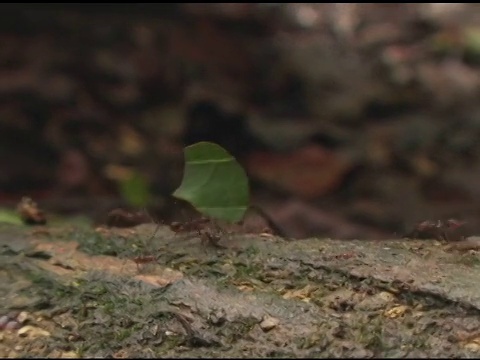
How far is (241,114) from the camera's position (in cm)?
280

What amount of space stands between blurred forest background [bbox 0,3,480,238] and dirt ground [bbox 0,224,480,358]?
3.88ft

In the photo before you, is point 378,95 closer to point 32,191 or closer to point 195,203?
point 32,191

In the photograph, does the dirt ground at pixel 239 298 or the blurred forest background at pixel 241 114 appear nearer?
the dirt ground at pixel 239 298

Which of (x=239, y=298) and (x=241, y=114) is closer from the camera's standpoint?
(x=239, y=298)

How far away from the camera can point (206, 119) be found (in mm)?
2771

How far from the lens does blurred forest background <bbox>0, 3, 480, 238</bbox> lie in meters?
2.54

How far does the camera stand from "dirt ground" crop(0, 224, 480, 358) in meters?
0.90

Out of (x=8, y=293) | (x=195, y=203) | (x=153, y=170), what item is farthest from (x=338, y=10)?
(x=8, y=293)

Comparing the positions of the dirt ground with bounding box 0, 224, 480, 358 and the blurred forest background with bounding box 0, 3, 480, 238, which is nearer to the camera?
the dirt ground with bounding box 0, 224, 480, 358

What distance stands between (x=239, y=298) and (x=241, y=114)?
1.84 m

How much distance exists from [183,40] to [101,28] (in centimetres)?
34

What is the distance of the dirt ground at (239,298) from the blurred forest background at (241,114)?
118 cm

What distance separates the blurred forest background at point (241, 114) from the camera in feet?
8.34

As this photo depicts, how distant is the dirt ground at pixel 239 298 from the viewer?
0.90m
